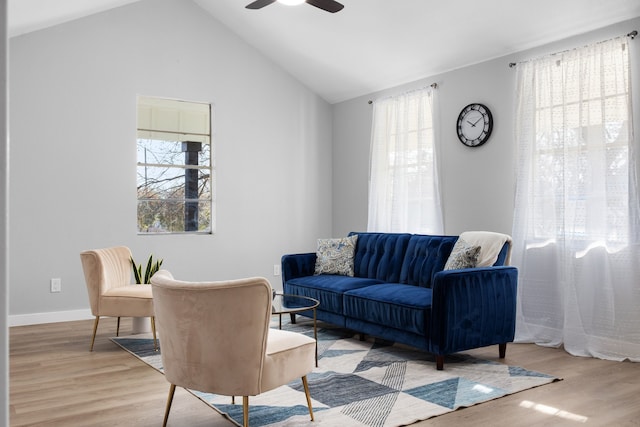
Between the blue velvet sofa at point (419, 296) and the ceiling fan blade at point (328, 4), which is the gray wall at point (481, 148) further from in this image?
the ceiling fan blade at point (328, 4)

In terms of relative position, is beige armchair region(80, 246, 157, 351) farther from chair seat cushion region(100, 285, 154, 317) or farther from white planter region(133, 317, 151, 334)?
white planter region(133, 317, 151, 334)

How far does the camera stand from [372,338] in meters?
4.70

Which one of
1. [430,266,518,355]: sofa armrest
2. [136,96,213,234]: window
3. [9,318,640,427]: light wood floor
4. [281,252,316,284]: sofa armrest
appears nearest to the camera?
[9,318,640,427]: light wood floor

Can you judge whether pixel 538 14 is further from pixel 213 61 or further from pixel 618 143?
pixel 213 61

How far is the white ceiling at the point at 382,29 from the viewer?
4.34m

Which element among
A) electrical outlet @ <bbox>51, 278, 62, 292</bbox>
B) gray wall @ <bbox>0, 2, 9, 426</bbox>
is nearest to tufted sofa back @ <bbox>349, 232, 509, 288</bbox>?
electrical outlet @ <bbox>51, 278, 62, 292</bbox>

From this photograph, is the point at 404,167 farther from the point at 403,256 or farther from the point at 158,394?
the point at 158,394

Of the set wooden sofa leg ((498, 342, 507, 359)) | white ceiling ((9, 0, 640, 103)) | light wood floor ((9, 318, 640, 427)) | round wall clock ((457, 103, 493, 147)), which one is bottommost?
light wood floor ((9, 318, 640, 427))

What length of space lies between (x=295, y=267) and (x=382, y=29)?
2343 millimetres

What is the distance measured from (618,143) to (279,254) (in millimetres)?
3858

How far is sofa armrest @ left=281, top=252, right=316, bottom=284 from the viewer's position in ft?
17.6

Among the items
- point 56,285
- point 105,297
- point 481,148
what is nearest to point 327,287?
point 105,297

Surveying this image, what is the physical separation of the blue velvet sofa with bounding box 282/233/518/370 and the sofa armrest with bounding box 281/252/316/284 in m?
0.09

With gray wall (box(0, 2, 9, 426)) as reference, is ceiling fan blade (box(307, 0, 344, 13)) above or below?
above
